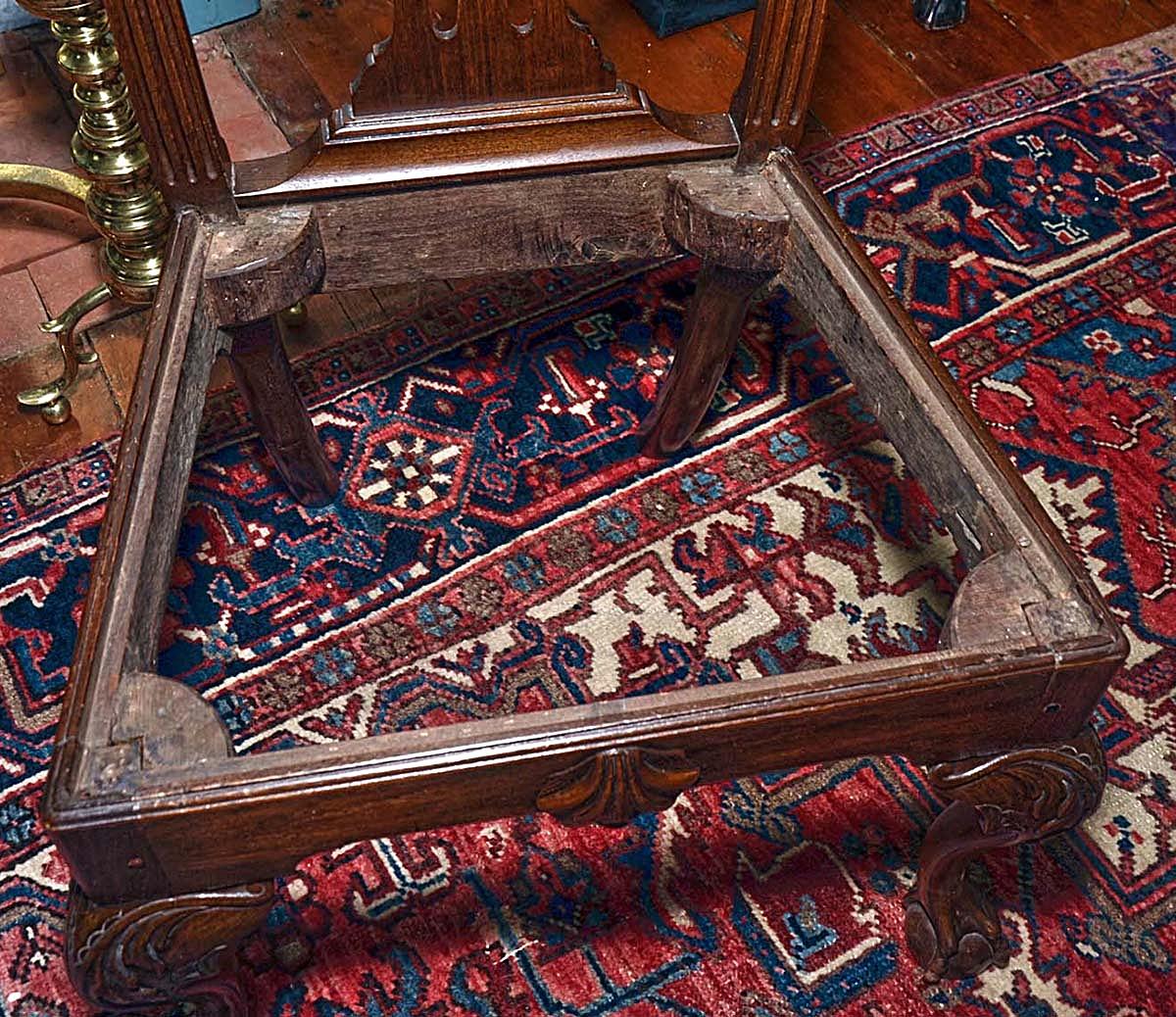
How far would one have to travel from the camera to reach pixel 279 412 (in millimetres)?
1700

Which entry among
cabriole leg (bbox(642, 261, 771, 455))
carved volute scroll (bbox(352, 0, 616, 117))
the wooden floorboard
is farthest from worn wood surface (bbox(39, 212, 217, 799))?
the wooden floorboard

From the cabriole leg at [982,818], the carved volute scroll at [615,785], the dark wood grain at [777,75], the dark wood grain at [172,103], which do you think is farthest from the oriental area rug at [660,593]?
the dark wood grain at [172,103]

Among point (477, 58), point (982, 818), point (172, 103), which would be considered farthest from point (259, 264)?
point (982, 818)

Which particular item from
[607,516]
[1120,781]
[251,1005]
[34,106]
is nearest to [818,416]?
[607,516]

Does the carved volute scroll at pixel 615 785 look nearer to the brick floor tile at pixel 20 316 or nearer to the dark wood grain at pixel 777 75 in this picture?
the dark wood grain at pixel 777 75

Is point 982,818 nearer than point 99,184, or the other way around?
point 982,818

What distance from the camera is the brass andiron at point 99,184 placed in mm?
1741

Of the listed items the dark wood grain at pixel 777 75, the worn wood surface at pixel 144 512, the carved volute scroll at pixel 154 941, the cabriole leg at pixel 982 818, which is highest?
the dark wood grain at pixel 777 75

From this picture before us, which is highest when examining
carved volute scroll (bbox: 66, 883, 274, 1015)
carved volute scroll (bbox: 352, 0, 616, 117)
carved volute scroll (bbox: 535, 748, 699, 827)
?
carved volute scroll (bbox: 352, 0, 616, 117)

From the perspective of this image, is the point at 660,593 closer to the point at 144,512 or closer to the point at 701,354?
the point at 701,354

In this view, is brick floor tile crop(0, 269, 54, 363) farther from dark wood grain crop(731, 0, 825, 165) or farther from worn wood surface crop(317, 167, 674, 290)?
dark wood grain crop(731, 0, 825, 165)

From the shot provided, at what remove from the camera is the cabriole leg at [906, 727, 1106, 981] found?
4.09 feet

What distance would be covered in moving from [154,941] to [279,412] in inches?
28.7

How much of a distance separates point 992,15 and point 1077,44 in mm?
169
